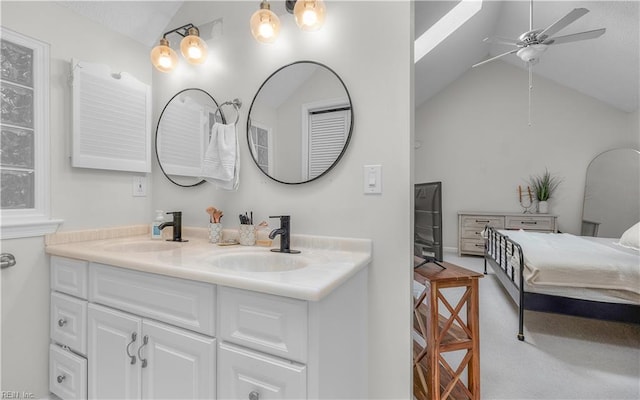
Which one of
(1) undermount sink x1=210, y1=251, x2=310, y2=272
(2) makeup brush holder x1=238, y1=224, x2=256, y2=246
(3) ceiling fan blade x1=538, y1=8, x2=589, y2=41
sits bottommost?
(1) undermount sink x1=210, y1=251, x2=310, y2=272

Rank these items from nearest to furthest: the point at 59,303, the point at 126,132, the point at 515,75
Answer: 1. the point at 59,303
2. the point at 126,132
3. the point at 515,75

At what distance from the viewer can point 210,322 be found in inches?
38.3

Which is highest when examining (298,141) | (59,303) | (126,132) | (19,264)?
(126,132)

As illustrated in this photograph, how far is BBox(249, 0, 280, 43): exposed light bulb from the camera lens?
137cm

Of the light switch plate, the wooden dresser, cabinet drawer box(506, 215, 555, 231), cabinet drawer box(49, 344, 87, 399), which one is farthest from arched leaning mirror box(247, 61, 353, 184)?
cabinet drawer box(506, 215, 555, 231)

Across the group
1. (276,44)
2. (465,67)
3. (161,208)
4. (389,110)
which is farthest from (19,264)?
(465,67)

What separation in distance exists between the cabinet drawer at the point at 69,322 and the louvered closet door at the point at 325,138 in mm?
1256

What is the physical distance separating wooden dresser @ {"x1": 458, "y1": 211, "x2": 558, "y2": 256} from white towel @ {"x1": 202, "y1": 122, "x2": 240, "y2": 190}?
14.8 ft

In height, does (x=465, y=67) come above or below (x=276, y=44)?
above

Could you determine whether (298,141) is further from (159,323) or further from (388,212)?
(159,323)

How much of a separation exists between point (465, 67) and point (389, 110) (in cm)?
479

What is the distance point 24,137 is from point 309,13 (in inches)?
59.5

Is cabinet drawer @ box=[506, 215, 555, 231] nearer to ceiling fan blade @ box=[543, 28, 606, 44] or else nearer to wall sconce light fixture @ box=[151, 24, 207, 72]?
ceiling fan blade @ box=[543, 28, 606, 44]

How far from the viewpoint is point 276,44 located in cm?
150
